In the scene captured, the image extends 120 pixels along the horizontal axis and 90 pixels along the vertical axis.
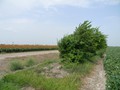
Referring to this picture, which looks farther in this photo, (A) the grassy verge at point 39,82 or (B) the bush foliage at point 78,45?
(B) the bush foliage at point 78,45

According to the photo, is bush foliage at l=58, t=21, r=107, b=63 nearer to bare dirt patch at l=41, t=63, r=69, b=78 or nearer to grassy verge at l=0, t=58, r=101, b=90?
bare dirt patch at l=41, t=63, r=69, b=78

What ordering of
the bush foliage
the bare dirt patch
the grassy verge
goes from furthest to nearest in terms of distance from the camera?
the bush foliage
the bare dirt patch
the grassy verge

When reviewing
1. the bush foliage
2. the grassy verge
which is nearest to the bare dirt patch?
the grassy verge

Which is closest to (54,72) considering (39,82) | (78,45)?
(39,82)

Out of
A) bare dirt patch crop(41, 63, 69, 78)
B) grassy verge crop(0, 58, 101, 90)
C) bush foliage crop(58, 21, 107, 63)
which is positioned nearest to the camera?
grassy verge crop(0, 58, 101, 90)

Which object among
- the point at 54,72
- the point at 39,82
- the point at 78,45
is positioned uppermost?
the point at 78,45

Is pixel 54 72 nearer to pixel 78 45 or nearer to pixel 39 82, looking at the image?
pixel 39 82

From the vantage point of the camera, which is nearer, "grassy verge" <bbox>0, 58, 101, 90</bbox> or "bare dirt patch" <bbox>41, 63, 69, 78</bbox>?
"grassy verge" <bbox>0, 58, 101, 90</bbox>

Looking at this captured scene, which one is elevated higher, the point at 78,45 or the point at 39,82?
A: the point at 78,45

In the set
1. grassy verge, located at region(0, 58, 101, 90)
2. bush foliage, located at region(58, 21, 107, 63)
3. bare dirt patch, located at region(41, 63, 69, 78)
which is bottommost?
grassy verge, located at region(0, 58, 101, 90)

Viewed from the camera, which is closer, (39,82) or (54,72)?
(39,82)

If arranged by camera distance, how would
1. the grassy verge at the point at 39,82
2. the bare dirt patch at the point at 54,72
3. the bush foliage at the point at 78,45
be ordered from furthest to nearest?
the bush foliage at the point at 78,45
the bare dirt patch at the point at 54,72
the grassy verge at the point at 39,82

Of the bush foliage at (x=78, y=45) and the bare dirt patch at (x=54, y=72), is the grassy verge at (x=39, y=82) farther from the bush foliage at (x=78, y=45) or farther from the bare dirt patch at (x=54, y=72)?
the bush foliage at (x=78, y=45)

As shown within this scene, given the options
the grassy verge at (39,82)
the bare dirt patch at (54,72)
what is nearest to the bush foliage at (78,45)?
the bare dirt patch at (54,72)
